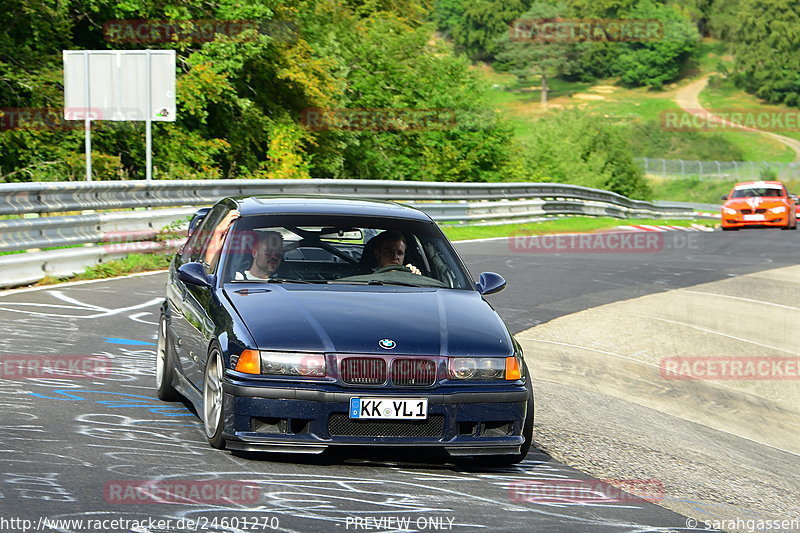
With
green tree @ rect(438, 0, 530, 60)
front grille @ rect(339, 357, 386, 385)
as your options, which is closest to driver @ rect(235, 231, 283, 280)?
front grille @ rect(339, 357, 386, 385)

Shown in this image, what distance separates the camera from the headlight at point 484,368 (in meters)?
6.25

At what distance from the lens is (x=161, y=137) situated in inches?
1156

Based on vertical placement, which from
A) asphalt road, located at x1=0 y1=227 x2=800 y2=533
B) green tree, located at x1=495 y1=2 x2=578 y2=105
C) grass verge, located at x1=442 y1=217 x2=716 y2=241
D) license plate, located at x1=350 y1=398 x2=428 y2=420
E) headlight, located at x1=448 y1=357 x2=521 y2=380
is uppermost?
green tree, located at x1=495 y1=2 x2=578 y2=105

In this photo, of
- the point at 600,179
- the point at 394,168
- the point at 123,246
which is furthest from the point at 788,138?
the point at 123,246

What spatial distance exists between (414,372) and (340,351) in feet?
1.27

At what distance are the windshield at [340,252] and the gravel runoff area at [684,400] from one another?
4.21 ft

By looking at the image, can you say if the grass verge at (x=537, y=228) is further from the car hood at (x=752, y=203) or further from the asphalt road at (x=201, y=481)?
the asphalt road at (x=201, y=481)

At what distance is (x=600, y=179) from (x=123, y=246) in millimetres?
49970

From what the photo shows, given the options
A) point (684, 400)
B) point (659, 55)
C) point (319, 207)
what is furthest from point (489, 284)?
point (659, 55)

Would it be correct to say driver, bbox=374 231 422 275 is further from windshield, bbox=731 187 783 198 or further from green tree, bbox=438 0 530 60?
green tree, bbox=438 0 530 60

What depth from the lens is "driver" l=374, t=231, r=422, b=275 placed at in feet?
25.0

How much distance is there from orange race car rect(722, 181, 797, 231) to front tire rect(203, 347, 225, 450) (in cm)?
2930

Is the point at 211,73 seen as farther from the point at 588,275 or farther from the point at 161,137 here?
the point at 588,275

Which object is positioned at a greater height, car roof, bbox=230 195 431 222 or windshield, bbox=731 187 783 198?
car roof, bbox=230 195 431 222
